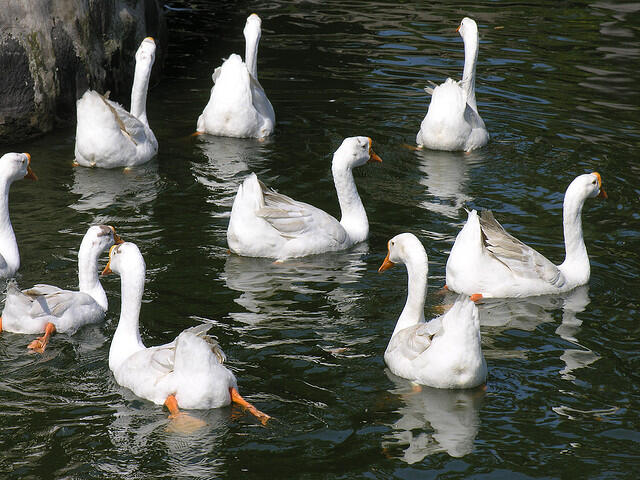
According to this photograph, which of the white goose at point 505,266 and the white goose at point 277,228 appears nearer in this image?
the white goose at point 505,266

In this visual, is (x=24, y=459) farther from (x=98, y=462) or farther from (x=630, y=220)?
(x=630, y=220)

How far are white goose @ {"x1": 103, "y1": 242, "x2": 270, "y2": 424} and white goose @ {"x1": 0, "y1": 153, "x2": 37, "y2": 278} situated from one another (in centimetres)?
211

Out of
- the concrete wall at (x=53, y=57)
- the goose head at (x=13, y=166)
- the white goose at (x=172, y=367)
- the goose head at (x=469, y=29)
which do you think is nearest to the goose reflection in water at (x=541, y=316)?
the white goose at (x=172, y=367)

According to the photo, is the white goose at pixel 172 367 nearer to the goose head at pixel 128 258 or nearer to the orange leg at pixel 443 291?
the goose head at pixel 128 258

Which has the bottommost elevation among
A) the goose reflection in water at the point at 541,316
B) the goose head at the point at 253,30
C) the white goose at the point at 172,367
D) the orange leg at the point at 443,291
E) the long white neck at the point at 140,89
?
the goose reflection in water at the point at 541,316

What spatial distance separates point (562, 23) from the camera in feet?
65.4

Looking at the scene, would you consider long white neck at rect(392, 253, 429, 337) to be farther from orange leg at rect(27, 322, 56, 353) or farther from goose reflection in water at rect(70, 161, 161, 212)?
goose reflection in water at rect(70, 161, 161, 212)

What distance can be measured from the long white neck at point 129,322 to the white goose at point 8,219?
6.66ft

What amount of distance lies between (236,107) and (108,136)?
199cm

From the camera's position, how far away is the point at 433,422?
7.09m

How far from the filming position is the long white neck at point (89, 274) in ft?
28.6

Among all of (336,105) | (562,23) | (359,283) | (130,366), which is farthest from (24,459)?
(562,23)

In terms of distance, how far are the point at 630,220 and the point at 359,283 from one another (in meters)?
3.44

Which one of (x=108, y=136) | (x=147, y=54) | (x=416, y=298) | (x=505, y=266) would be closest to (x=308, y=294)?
(x=416, y=298)
